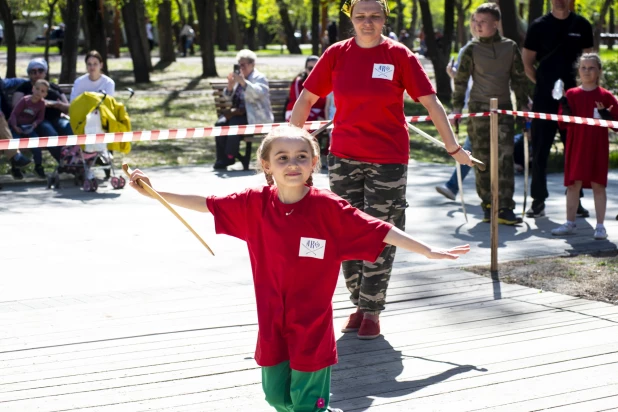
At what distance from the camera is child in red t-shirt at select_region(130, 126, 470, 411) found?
3932mm

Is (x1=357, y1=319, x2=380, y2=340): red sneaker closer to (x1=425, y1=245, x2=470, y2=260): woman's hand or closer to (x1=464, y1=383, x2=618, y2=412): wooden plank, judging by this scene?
(x1=464, y1=383, x2=618, y2=412): wooden plank

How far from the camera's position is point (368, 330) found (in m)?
5.75

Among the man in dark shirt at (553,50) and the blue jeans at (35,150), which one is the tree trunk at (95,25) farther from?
the man in dark shirt at (553,50)

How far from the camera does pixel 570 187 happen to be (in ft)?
30.3

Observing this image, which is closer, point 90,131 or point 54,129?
point 90,131

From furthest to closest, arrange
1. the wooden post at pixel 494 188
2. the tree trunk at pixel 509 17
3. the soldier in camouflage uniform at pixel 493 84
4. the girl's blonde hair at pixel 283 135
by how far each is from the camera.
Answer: the tree trunk at pixel 509 17, the soldier in camouflage uniform at pixel 493 84, the wooden post at pixel 494 188, the girl's blonde hair at pixel 283 135

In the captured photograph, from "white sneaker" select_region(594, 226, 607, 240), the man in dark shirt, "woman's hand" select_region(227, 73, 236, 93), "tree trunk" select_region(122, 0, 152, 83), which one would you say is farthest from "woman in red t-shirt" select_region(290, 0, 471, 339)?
"tree trunk" select_region(122, 0, 152, 83)

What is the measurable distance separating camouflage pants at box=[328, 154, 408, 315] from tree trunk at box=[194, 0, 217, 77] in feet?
73.4

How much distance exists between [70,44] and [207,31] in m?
6.87

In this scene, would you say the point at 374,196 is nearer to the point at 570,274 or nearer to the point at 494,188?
the point at 494,188

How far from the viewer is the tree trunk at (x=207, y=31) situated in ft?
91.2

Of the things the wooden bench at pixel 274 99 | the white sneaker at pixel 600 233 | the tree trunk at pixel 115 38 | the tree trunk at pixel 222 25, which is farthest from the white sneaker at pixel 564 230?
the tree trunk at pixel 222 25

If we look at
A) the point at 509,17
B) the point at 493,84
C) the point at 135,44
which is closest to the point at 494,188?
the point at 493,84

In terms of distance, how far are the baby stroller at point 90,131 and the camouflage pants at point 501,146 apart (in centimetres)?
438
